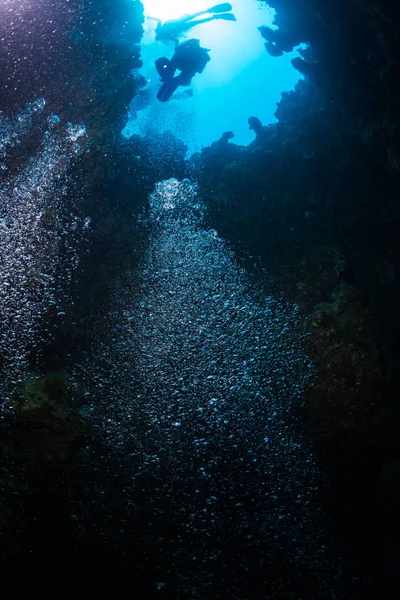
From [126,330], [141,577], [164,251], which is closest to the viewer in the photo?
[141,577]

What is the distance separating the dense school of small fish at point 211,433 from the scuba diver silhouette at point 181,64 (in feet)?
12.6

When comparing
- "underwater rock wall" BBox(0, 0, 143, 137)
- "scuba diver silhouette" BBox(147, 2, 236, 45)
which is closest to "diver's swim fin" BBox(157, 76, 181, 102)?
"underwater rock wall" BBox(0, 0, 143, 137)

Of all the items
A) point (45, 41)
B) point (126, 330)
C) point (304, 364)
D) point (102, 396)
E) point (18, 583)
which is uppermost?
point (45, 41)

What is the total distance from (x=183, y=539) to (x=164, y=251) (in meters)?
3.81

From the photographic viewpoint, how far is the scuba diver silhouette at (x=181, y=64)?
586cm

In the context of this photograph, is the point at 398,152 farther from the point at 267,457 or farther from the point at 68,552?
the point at 68,552

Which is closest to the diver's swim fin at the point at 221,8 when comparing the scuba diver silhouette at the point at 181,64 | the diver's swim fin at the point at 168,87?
the scuba diver silhouette at the point at 181,64

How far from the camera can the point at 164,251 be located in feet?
15.6

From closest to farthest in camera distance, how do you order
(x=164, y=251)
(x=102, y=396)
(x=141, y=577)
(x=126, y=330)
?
(x=141, y=577), (x=102, y=396), (x=126, y=330), (x=164, y=251)

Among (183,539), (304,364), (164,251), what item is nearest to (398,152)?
(304,364)

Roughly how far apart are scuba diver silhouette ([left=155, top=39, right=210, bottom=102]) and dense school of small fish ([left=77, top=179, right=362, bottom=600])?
3.85 meters

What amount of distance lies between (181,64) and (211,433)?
6744 millimetres

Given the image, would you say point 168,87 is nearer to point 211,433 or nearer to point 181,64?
point 181,64

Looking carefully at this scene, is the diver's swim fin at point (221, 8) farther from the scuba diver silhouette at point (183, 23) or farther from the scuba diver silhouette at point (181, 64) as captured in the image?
the scuba diver silhouette at point (181, 64)
